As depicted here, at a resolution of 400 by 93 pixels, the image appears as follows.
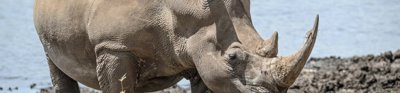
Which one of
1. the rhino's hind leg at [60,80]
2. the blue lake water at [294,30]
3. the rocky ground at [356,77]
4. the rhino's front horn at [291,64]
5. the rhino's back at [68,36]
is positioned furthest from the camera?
the blue lake water at [294,30]

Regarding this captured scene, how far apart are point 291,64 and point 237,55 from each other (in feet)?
1.17

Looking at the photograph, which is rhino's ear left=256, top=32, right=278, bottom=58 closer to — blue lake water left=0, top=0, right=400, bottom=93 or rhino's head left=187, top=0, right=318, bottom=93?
rhino's head left=187, top=0, right=318, bottom=93

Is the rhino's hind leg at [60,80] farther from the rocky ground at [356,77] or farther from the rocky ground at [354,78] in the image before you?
the rocky ground at [356,77]

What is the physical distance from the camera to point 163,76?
7.53 meters

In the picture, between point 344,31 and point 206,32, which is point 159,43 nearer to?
point 206,32

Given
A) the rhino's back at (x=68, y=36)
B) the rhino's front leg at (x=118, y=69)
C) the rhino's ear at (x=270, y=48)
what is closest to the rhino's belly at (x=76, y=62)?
the rhino's back at (x=68, y=36)

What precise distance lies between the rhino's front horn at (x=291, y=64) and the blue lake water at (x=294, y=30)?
5.95 metres

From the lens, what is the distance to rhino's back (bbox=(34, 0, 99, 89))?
25.0 feet

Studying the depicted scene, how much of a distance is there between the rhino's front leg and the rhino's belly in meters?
0.19

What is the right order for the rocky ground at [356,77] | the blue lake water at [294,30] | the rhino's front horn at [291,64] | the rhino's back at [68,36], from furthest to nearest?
the blue lake water at [294,30] → the rocky ground at [356,77] → the rhino's back at [68,36] → the rhino's front horn at [291,64]

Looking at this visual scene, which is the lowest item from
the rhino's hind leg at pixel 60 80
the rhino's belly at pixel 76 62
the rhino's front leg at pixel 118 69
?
the rhino's hind leg at pixel 60 80

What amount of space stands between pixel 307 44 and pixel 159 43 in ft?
3.34

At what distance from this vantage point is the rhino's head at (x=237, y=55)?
262 inches

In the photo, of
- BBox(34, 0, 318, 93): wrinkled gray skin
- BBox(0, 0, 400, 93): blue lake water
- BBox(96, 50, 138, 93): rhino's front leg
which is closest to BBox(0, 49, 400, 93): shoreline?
→ BBox(0, 0, 400, 93): blue lake water
